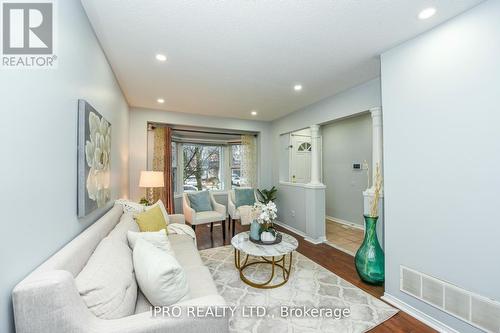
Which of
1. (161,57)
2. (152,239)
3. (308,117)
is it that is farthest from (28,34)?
(308,117)

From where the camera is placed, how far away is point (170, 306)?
1150 millimetres

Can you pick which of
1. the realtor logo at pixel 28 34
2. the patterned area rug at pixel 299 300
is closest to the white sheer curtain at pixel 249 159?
the patterned area rug at pixel 299 300

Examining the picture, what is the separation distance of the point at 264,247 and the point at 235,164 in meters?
3.88

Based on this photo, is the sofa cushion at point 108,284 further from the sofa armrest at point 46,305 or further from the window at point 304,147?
the window at point 304,147

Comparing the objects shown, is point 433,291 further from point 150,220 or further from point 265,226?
point 150,220

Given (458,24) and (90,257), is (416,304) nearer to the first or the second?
(458,24)

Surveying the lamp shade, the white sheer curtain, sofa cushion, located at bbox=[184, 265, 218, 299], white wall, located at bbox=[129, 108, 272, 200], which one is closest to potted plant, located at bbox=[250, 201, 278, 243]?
sofa cushion, located at bbox=[184, 265, 218, 299]

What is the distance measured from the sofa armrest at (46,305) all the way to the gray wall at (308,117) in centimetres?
341

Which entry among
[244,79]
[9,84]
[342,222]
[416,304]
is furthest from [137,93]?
[342,222]

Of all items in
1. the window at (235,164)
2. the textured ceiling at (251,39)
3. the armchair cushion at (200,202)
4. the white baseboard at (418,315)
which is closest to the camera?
the textured ceiling at (251,39)

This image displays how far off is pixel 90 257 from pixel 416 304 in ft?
8.74

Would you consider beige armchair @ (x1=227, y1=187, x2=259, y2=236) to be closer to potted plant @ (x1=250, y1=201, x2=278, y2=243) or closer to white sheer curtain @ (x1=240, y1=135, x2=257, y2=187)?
white sheer curtain @ (x1=240, y1=135, x2=257, y2=187)

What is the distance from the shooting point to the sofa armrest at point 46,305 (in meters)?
0.80

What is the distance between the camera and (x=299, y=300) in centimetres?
212
